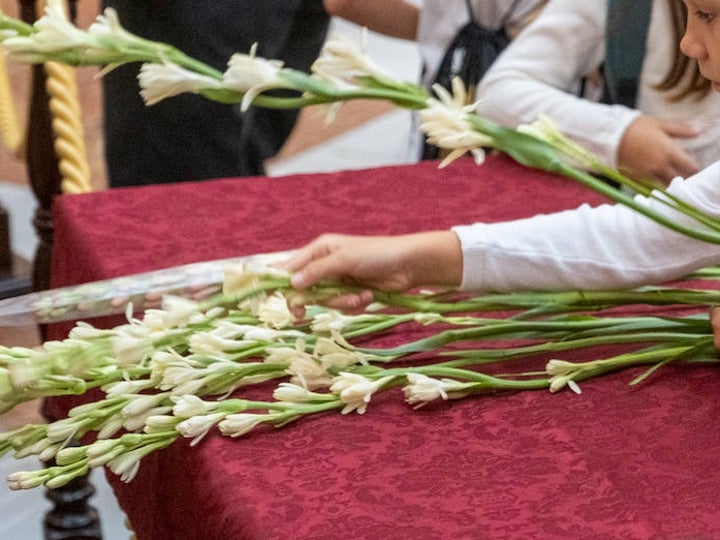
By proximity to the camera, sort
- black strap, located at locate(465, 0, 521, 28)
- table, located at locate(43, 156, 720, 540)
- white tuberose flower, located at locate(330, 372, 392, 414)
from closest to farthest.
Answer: table, located at locate(43, 156, 720, 540)
white tuberose flower, located at locate(330, 372, 392, 414)
black strap, located at locate(465, 0, 521, 28)

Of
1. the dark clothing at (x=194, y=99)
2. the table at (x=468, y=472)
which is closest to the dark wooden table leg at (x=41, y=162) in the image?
the dark clothing at (x=194, y=99)

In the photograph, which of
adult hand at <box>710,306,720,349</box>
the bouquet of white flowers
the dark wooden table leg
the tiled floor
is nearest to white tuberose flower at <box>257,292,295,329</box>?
the bouquet of white flowers

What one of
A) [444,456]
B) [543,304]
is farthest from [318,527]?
[543,304]

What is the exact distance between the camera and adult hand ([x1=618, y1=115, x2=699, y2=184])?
1.36 metres

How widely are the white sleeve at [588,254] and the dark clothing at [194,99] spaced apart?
1.03m

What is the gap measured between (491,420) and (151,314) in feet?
0.82

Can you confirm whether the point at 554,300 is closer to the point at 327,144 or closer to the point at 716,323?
the point at 716,323

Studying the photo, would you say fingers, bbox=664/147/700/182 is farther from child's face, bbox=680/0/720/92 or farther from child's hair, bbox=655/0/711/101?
child's face, bbox=680/0/720/92

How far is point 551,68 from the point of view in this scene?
1.51 meters

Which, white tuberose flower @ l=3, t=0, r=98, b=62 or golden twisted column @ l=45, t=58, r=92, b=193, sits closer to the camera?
white tuberose flower @ l=3, t=0, r=98, b=62

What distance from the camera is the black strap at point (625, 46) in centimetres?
146

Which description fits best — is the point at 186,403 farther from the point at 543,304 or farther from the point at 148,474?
the point at 543,304

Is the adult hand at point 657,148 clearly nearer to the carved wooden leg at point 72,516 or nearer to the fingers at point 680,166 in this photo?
the fingers at point 680,166

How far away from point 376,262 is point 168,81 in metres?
0.24
